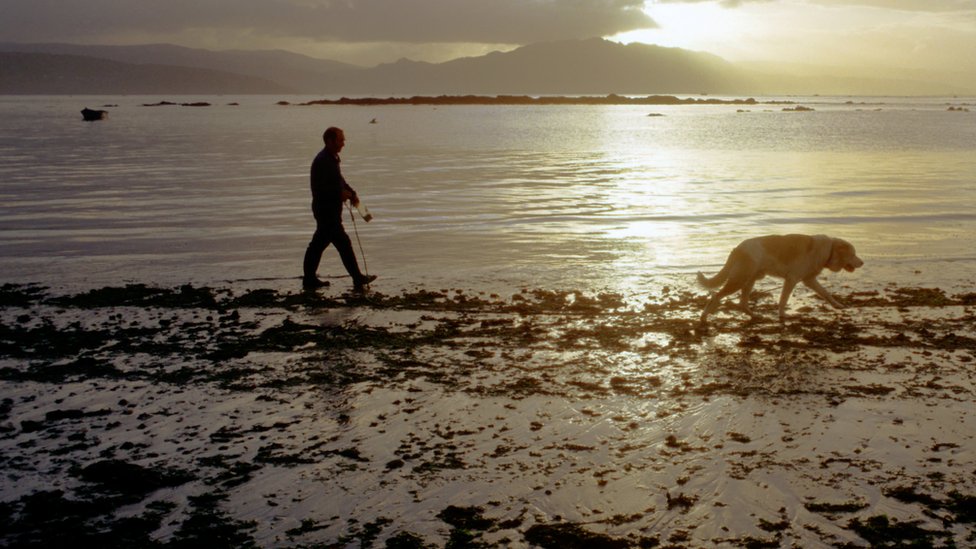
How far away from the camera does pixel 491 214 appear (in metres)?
19.6

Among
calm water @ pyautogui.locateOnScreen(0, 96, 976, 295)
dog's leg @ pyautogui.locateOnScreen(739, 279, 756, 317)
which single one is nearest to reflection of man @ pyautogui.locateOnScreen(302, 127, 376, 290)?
calm water @ pyautogui.locateOnScreen(0, 96, 976, 295)

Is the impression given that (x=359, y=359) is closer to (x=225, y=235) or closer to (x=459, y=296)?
(x=459, y=296)

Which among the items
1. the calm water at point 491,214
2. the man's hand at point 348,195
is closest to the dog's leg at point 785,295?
the calm water at point 491,214

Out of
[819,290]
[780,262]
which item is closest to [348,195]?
[780,262]

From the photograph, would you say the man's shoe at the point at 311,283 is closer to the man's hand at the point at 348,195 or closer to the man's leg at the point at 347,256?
the man's leg at the point at 347,256

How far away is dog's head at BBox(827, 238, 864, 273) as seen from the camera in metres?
9.94

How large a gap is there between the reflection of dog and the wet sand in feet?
1.39

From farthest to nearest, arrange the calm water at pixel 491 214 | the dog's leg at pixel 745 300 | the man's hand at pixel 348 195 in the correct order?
the calm water at pixel 491 214 < the man's hand at pixel 348 195 < the dog's leg at pixel 745 300

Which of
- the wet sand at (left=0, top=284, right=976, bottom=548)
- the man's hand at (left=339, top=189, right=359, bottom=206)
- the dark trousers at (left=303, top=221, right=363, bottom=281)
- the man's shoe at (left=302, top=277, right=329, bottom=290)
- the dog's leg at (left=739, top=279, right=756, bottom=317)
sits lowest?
the wet sand at (left=0, top=284, right=976, bottom=548)

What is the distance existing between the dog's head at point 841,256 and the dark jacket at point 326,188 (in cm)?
675

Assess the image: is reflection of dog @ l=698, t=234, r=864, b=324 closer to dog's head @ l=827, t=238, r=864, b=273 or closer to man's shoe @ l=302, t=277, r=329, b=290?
dog's head @ l=827, t=238, r=864, b=273

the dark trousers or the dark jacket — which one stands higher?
the dark jacket

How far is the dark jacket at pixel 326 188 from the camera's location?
1211 cm

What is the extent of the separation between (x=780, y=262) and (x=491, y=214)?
1062 cm
